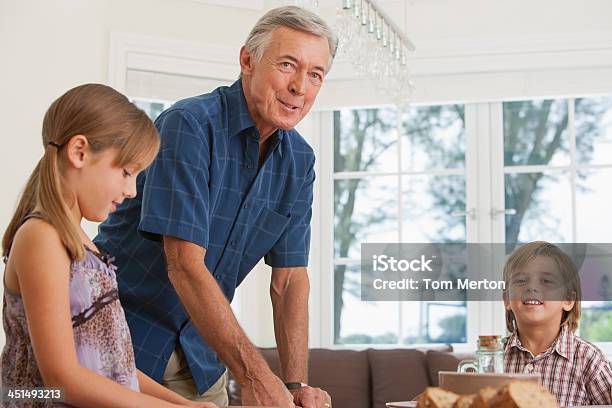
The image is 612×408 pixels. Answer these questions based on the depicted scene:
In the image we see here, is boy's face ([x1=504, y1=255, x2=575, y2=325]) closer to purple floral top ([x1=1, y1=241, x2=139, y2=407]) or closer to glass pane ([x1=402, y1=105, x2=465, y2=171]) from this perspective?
purple floral top ([x1=1, y1=241, x2=139, y2=407])

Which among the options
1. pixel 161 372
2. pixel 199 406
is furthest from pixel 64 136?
pixel 161 372

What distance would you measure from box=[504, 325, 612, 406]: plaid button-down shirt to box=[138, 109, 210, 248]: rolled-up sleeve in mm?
993

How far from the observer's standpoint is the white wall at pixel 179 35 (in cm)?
412

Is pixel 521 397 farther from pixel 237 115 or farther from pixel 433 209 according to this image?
pixel 433 209

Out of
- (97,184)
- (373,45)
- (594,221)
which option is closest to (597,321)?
(594,221)

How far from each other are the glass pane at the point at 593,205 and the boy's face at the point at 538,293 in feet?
7.03

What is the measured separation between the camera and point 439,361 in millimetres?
4266

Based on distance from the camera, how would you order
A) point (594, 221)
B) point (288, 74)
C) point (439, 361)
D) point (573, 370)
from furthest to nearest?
point (594, 221), point (439, 361), point (573, 370), point (288, 74)

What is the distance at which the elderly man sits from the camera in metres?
1.58

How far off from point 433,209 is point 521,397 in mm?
3888

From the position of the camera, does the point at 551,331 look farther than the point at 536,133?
No

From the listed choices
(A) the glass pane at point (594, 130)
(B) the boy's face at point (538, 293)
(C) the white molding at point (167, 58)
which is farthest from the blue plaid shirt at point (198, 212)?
(A) the glass pane at point (594, 130)

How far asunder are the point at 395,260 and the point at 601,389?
259 cm

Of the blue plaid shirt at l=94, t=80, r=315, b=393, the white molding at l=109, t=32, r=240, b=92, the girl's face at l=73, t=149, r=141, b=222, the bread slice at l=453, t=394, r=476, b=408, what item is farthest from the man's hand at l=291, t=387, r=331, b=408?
the white molding at l=109, t=32, r=240, b=92
